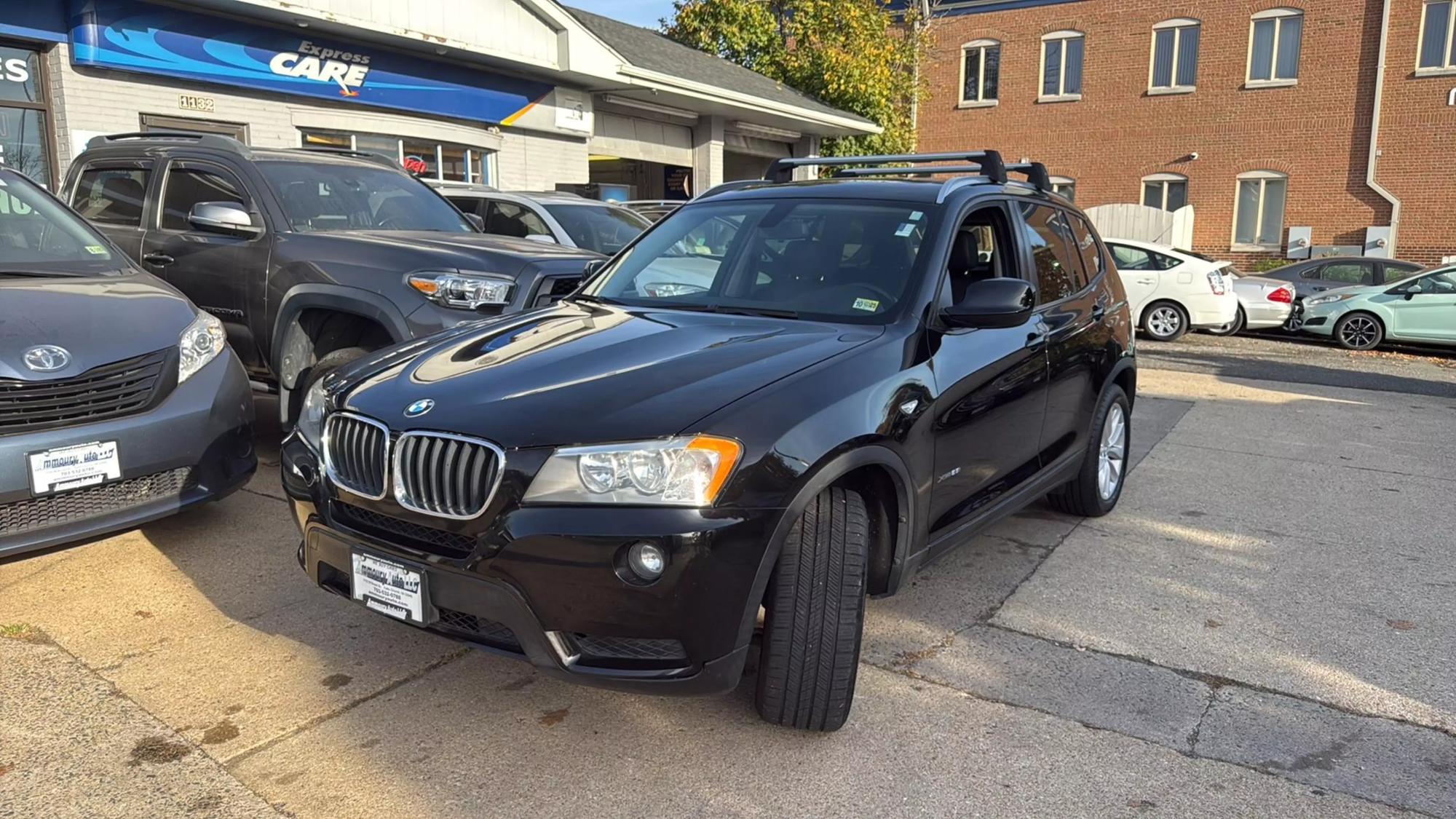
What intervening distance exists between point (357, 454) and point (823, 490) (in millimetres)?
1409

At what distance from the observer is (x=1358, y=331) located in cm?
1486

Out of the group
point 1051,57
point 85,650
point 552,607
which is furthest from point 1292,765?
point 1051,57

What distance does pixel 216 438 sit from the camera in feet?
15.0

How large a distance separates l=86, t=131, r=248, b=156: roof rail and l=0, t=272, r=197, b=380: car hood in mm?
1901

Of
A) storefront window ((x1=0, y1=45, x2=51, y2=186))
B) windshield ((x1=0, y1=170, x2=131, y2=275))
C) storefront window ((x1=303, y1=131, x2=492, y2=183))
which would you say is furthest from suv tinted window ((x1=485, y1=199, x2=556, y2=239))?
windshield ((x1=0, y1=170, x2=131, y2=275))

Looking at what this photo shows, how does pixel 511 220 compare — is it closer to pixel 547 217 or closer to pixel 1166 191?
pixel 547 217

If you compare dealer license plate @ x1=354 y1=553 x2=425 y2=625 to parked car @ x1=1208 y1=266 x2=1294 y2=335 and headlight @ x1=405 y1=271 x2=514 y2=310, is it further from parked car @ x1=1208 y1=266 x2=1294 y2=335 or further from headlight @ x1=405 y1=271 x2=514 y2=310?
parked car @ x1=1208 y1=266 x2=1294 y2=335

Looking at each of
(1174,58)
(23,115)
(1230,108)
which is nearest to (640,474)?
(23,115)

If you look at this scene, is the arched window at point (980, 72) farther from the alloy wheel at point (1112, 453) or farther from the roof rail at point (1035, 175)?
the roof rail at point (1035, 175)

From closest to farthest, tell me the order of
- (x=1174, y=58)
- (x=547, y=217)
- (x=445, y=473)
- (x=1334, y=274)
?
(x=445, y=473)
(x=547, y=217)
(x=1334, y=274)
(x=1174, y=58)

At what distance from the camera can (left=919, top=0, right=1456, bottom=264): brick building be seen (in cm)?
2455

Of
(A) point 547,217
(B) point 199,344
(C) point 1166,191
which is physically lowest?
(B) point 199,344

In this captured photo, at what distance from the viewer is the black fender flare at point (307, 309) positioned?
5488mm

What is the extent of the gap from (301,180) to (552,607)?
4.83 meters
